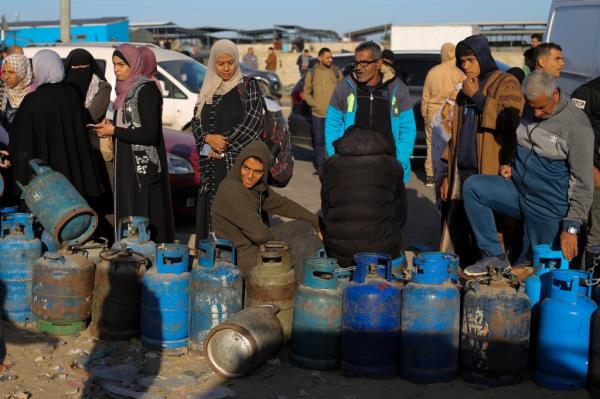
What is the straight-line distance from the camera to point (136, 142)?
6.89 m

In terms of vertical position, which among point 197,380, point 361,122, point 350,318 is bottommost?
point 197,380

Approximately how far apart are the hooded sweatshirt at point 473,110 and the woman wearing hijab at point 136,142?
2.37m

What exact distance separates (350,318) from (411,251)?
3332 millimetres

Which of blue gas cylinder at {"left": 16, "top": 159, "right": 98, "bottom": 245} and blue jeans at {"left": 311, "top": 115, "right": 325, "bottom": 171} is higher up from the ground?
blue jeans at {"left": 311, "top": 115, "right": 325, "bottom": 171}

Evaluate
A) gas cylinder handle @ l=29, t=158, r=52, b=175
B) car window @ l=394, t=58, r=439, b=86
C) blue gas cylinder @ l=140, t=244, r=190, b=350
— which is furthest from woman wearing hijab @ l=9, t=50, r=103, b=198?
car window @ l=394, t=58, r=439, b=86

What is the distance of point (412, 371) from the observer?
5332 millimetres

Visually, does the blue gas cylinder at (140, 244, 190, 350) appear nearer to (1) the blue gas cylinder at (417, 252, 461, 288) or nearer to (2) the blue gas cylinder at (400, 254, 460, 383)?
(2) the blue gas cylinder at (400, 254, 460, 383)

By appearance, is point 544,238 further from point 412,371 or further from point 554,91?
point 412,371

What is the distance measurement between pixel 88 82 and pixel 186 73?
7156 mm

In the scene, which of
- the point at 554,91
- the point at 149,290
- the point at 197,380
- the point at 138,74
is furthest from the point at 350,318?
the point at 138,74

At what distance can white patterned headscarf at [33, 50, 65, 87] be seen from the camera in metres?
7.14

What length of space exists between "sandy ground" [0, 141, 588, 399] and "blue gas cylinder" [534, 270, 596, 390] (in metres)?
0.10

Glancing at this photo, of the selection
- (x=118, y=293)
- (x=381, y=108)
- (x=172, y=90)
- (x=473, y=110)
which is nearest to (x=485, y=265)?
(x=473, y=110)

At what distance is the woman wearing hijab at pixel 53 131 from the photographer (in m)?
7.06
